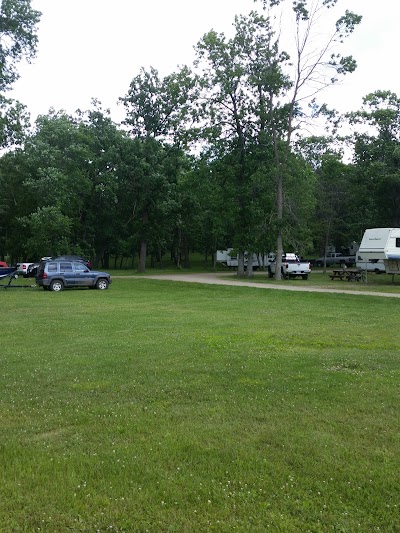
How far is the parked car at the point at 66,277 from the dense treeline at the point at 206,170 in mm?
12661

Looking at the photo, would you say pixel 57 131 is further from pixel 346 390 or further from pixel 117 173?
pixel 346 390

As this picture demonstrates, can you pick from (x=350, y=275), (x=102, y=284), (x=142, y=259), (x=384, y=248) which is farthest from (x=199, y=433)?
(x=142, y=259)

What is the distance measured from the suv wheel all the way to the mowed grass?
15.5 meters

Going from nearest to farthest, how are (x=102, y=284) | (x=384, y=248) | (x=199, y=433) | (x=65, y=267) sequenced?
(x=199, y=433)
(x=65, y=267)
(x=102, y=284)
(x=384, y=248)

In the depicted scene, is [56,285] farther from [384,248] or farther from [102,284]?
[384,248]

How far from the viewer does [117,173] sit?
149 ft

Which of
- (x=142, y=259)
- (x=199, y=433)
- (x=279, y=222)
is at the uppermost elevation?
(x=279, y=222)

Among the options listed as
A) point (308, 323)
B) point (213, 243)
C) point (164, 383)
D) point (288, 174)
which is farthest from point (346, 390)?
point (213, 243)

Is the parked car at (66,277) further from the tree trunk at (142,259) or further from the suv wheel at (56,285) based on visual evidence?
the tree trunk at (142,259)

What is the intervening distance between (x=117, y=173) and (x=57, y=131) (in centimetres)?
629

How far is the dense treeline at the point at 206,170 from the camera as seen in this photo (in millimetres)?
35031

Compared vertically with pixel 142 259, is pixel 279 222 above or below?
above

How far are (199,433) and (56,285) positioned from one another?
22.3 metres

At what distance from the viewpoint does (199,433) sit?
4.88m
